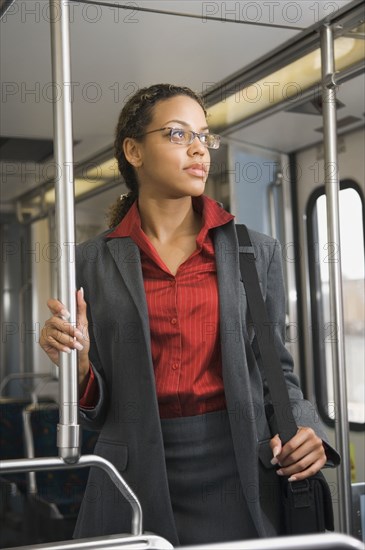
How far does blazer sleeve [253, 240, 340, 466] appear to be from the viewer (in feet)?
6.64

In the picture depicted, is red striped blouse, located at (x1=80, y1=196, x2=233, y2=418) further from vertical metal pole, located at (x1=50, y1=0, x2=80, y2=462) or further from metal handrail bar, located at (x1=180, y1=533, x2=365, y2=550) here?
metal handrail bar, located at (x1=180, y1=533, x2=365, y2=550)

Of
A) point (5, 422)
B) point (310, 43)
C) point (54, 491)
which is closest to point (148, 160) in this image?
point (310, 43)

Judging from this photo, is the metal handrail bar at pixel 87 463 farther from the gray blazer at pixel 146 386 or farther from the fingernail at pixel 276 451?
the fingernail at pixel 276 451

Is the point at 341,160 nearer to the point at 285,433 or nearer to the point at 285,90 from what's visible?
the point at 285,90

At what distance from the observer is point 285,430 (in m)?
1.95

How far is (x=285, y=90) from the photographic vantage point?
3.74 meters

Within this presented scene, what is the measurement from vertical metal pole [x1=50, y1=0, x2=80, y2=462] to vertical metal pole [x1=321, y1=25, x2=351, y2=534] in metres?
1.25

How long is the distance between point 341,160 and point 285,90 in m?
0.50

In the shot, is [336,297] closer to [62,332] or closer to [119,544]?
[62,332]

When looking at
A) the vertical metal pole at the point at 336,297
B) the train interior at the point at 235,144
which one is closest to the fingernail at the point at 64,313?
the train interior at the point at 235,144

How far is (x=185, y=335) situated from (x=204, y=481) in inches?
14.2

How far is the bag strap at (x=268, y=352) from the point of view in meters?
1.96

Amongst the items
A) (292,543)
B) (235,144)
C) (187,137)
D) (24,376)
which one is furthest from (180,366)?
(24,376)

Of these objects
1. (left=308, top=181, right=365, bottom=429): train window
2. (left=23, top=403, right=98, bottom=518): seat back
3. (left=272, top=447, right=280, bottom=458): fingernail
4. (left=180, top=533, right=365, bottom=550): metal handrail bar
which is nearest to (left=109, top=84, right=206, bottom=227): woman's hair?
(left=272, top=447, right=280, bottom=458): fingernail
